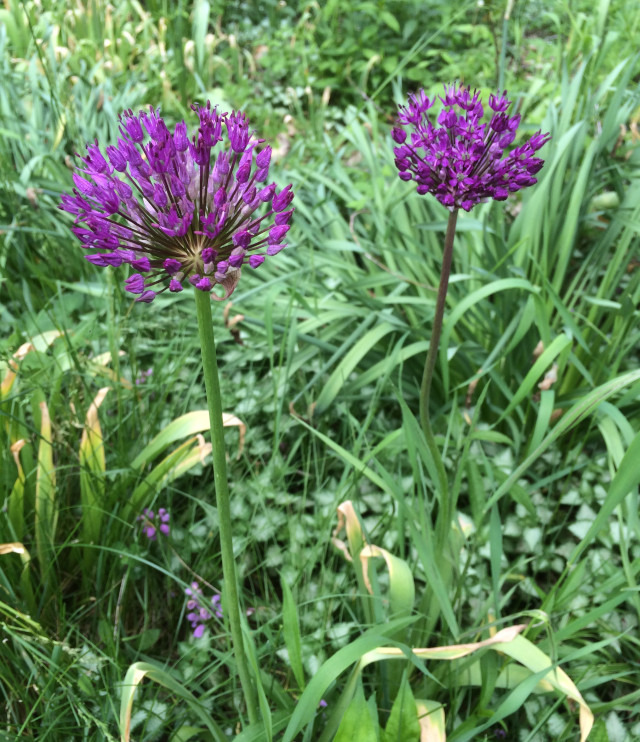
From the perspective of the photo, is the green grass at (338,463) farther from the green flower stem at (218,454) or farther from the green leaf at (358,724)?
the green flower stem at (218,454)

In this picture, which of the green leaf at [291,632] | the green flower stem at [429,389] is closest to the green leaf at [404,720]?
the green leaf at [291,632]

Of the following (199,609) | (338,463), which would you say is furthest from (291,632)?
(338,463)

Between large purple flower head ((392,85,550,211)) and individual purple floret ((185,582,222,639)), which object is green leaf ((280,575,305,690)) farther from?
large purple flower head ((392,85,550,211))

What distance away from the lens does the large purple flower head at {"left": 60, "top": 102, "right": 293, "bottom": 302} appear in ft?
2.90

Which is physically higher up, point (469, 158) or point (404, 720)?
point (469, 158)

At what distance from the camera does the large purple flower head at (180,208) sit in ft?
2.90

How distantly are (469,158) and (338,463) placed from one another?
3.84 feet

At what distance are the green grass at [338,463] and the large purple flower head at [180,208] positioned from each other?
1.64 ft

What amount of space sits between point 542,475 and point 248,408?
974 millimetres

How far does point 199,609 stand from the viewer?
167 cm

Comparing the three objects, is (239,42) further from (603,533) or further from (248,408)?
(603,533)

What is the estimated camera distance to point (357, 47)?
4.50 metres

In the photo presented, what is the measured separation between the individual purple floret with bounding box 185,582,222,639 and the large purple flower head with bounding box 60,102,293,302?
2.84ft

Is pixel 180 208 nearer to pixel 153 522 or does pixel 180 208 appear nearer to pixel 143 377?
pixel 153 522
